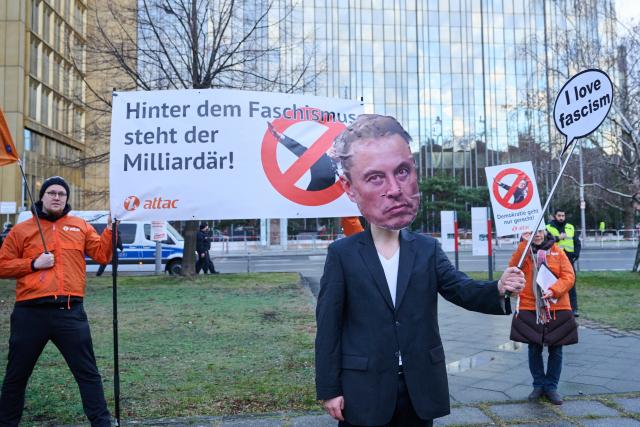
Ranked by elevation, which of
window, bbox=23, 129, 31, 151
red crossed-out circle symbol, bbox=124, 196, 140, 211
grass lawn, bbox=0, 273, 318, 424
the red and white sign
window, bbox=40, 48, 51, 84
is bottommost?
grass lawn, bbox=0, 273, 318, 424

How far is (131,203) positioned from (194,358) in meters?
3.18

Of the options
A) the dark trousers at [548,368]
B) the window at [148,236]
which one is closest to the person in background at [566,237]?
the dark trousers at [548,368]

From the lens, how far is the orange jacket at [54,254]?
3.99 m

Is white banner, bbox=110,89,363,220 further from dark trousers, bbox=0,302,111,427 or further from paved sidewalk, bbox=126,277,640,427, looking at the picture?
paved sidewalk, bbox=126,277,640,427

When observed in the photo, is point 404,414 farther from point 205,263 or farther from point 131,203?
point 205,263

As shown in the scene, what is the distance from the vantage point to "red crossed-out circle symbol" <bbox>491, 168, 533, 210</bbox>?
8117 millimetres

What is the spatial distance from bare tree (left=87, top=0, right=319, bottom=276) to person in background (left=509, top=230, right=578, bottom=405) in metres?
13.5

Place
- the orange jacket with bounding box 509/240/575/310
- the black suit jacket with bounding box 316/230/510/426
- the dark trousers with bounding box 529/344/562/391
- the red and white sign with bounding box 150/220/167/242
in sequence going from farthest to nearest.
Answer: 1. the red and white sign with bounding box 150/220/167/242
2. the orange jacket with bounding box 509/240/575/310
3. the dark trousers with bounding box 529/344/562/391
4. the black suit jacket with bounding box 316/230/510/426

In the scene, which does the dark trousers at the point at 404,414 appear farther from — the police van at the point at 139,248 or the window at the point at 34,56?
the window at the point at 34,56

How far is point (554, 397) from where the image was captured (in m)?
4.94

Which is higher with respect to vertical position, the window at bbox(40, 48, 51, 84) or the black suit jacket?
the window at bbox(40, 48, 51, 84)

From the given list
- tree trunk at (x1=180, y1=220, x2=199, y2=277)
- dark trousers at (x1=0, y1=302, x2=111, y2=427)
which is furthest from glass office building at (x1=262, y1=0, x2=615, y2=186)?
dark trousers at (x1=0, y1=302, x2=111, y2=427)

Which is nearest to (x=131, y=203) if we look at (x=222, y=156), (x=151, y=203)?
(x=151, y=203)

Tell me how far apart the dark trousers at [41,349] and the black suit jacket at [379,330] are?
2.22 m
